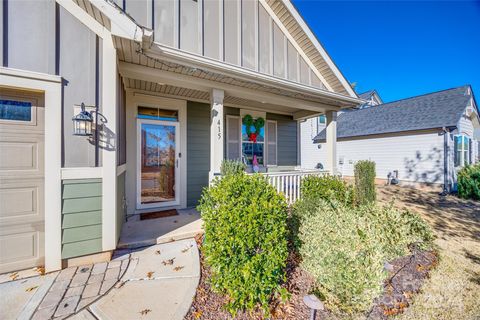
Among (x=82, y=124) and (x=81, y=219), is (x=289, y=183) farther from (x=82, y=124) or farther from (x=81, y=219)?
(x=82, y=124)

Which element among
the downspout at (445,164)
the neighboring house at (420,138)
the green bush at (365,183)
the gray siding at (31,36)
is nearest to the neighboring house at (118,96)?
the gray siding at (31,36)

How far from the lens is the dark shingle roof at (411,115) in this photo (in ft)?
30.2

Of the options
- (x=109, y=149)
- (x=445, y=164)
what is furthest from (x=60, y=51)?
(x=445, y=164)

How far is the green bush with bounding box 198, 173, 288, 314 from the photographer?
1.95 metres

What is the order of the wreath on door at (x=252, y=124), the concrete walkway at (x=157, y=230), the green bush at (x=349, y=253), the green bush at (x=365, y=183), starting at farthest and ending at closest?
the wreath on door at (x=252, y=124)
the green bush at (x=365, y=183)
the concrete walkway at (x=157, y=230)
the green bush at (x=349, y=253)

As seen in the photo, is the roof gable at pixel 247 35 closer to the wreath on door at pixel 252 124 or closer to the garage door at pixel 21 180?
the wreath on door at pixel 252 124

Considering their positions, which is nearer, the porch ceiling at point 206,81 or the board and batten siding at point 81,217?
the board and batten siding at point 81,217

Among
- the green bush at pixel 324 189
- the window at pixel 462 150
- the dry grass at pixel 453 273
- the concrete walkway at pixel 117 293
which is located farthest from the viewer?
the window at pixel 462 150

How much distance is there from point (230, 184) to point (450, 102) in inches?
507

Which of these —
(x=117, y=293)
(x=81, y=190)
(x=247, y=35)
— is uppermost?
(x=247, y=35)

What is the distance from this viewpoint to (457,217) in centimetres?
539

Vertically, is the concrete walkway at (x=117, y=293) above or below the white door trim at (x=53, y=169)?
below

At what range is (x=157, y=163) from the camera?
5016 mm

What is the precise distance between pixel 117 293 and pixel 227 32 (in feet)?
14.5
